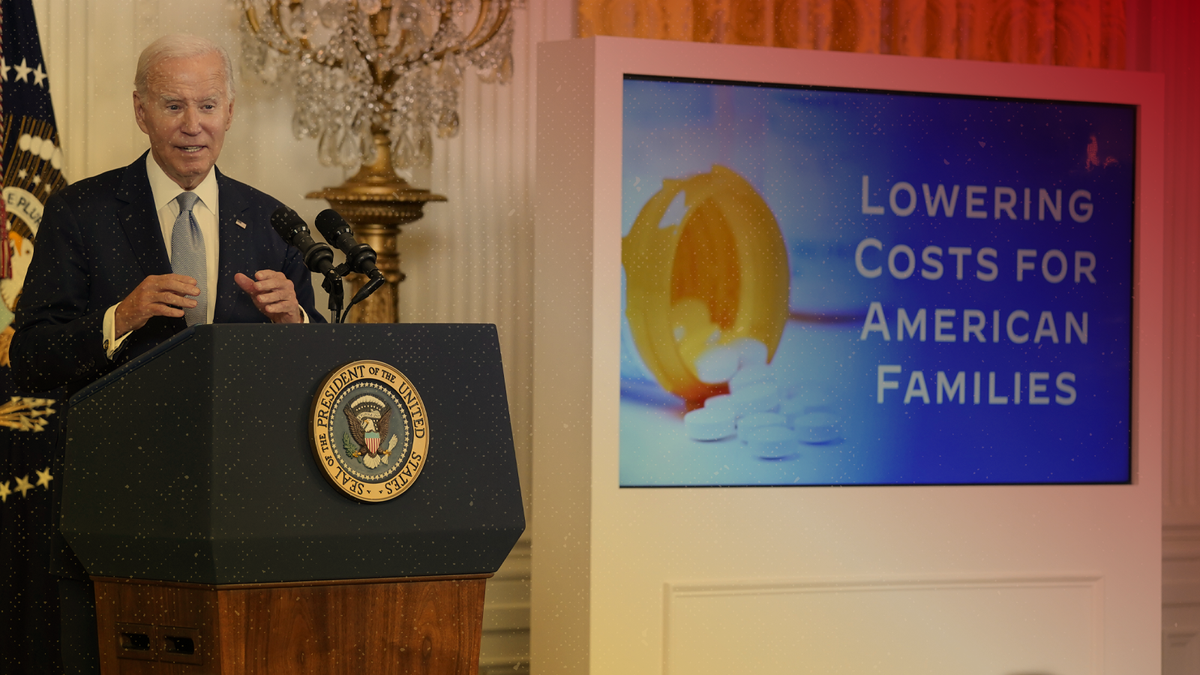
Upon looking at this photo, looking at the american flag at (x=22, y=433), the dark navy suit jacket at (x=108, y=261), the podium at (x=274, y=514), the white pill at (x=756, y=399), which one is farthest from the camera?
the white pill at (x=756, y=399)

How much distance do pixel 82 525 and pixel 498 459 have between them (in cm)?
43

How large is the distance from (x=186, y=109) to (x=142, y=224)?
174mm

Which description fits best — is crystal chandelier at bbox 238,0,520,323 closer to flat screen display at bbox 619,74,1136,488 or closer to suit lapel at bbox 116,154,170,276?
flat screen display at bbox 619,74,1136,488

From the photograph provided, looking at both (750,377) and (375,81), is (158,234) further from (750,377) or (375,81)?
(750,377)

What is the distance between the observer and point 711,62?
2.44 m

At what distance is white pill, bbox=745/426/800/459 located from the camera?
97.9 inches

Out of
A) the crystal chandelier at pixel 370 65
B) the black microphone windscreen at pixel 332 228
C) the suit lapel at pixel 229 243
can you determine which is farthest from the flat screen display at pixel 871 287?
the black microphone windscreen at pixel 332 228

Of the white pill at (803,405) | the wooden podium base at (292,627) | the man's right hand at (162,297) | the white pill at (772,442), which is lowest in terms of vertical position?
the wooden podium base at (292,627)

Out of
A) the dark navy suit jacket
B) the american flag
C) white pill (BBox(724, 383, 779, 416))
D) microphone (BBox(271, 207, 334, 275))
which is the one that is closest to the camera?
microphone (BBox(271, 207, 334, 275))

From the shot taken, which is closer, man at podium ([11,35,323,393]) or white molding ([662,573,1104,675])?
man at podium ([11,35,323,393])

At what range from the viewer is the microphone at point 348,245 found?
3.92 ft

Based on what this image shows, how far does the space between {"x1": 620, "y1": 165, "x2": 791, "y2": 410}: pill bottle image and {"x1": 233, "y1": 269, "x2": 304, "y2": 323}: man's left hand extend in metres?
1.17

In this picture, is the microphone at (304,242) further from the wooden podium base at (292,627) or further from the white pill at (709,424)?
the white pill at (709,424)

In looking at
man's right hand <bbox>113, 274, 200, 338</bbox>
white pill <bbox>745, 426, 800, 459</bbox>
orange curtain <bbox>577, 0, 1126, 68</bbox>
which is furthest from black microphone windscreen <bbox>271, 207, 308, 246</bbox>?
orange curtain <bbox>577, 0, 1126, 68</bbox>
